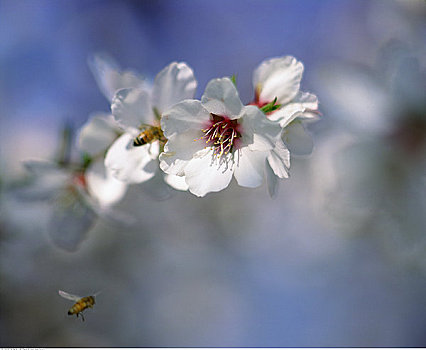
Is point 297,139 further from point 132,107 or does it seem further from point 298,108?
point 132,107

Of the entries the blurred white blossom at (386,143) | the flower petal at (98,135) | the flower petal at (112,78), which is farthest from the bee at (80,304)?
the blurred white blossom at (386,143)

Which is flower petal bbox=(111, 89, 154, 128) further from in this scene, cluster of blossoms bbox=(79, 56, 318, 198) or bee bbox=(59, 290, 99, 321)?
bee bbox=(59, 290, 99, 321)

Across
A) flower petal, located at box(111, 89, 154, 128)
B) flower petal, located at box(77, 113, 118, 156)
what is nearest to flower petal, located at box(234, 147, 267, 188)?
flower petal, located at box(111, 89, 154, 128)

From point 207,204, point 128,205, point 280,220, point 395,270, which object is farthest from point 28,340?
point 395,270

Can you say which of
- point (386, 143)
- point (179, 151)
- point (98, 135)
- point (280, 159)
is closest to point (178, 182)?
point (179, 151)

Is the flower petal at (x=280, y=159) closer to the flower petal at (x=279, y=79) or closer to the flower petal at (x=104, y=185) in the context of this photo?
the flower petal at (x=279, y=79)

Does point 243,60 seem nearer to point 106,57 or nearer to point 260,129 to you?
point 106,57

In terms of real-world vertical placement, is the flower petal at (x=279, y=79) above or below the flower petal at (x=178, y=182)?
above

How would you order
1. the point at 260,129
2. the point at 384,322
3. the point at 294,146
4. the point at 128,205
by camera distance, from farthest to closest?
the point at 384,322, the point at 128,205, the point at 294,146, the point at 260,129
